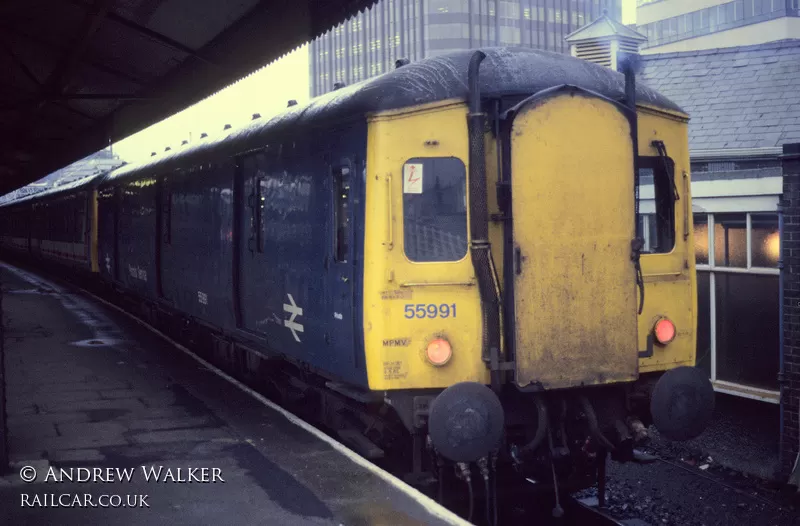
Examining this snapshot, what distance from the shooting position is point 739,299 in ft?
35.7

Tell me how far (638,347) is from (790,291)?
3655 mm

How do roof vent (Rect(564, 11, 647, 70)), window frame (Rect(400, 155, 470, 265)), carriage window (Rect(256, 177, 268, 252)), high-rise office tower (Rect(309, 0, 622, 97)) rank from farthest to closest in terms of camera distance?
high-rise office tower (Rect(309, 0, 622, 97)), roof vent (Rect(564, 11, 647, 70)), carriage window (Rect(256, 177, 268, 252)), window frame (Rect(400, 155, 470, 265))

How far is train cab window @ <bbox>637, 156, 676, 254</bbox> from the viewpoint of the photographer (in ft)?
23.0

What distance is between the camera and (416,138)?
634cm

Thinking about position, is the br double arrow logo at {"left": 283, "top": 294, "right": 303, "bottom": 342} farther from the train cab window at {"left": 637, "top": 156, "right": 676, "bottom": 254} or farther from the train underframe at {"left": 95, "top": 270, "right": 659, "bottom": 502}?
the train cab window at {"left": 637, "top": 156, "right": 676, "bottom": 254}

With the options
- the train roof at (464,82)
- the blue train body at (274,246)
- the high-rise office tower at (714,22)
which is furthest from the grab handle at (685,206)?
the high-rise office tower at (714,22)

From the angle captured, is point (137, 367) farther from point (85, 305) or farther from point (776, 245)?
point (85, 305)

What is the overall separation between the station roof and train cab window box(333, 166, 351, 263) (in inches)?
101

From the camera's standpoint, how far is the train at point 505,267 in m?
6.20

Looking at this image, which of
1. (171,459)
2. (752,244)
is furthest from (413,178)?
A: (752,244)

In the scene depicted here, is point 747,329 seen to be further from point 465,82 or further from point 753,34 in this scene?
point 753,34

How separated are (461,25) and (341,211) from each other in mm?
73359

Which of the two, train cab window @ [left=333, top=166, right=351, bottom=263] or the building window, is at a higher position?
train cab window @ [left=333, top=166, right=351, bottom=263]

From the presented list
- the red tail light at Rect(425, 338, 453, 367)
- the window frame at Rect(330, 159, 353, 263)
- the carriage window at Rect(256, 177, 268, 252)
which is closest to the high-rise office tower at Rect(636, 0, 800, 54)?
the carriage window at Rect(256, 177, 268, 252)
